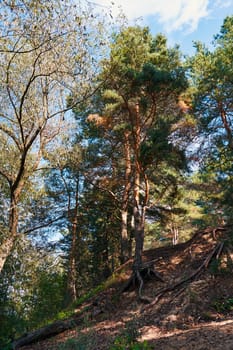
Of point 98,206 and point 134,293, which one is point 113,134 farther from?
point 134,293

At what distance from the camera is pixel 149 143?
9633 millimetres

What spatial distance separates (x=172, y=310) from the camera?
735 centimetres

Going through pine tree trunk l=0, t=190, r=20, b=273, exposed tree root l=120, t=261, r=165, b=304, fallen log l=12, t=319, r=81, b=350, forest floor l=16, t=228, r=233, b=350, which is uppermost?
pine tree trunk l=0, t=190, r=20, b=273

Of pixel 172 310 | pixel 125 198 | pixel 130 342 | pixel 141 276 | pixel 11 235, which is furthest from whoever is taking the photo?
pixel 125 198

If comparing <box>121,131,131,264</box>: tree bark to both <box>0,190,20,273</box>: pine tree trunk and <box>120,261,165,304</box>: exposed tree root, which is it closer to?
<box>120,261,165,304</box>: exposed tree root

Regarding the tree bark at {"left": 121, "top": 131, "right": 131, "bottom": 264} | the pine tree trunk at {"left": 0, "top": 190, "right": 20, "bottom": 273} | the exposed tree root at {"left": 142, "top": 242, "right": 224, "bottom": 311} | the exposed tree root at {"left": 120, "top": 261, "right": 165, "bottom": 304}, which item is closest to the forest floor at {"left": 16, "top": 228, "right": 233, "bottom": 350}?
the exposed tree root at {"left": 142, "top": 242, "right": 224, "bottom": 311}

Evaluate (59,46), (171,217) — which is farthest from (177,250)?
(59,46)

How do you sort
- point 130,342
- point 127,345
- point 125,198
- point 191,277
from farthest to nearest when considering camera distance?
point 125,198 → point 191,277 → point 130,342 → point 127,345

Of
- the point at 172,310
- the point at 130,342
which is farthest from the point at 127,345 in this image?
the point at 172,310

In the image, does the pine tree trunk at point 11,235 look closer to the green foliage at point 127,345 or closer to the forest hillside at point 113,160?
the forest hillside at point 113,160

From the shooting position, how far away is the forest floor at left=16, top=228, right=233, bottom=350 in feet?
18.1

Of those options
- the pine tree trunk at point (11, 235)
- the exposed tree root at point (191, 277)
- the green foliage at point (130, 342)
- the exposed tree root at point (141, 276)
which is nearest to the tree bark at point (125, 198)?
the exposed tree root at point (141, 276)

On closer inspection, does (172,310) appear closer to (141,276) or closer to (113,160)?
(141,276)

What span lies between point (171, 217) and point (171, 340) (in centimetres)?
913
